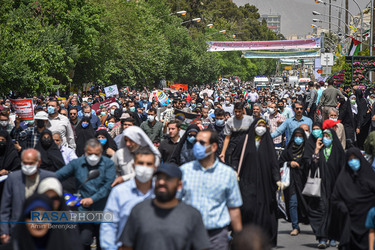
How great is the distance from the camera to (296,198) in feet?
33.9

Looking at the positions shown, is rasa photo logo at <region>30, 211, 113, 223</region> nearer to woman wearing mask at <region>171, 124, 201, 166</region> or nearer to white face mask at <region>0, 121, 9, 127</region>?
woman wearing mask at <region>171, 124, 201, 166</region>

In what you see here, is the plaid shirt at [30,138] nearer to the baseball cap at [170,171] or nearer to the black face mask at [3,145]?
the black face mask at [3,145]

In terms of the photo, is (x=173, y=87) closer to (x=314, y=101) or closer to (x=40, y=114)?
(x=314, y=101)

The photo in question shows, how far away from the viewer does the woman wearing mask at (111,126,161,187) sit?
7367mm

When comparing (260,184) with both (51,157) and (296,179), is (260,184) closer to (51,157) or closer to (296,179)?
(296,179)

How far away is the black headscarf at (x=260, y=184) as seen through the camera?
8.82m

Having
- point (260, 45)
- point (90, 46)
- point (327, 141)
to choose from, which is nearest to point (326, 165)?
point (327, 141)

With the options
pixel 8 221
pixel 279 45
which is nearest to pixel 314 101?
pixel 8 221

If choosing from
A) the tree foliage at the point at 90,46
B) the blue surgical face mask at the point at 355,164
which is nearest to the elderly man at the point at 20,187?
the blue surgical face mask at the point at 355,164

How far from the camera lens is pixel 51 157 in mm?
9008

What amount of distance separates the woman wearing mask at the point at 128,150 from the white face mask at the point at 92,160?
0.88ft

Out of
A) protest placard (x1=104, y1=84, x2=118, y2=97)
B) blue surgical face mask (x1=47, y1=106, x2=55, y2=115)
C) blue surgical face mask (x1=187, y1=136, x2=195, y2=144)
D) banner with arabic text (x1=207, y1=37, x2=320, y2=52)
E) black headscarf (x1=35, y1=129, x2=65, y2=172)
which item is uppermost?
banner with arabic text (x1=207, y1=37, x2=320, y2=52)

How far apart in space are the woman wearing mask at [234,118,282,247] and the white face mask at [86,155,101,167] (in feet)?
7.35

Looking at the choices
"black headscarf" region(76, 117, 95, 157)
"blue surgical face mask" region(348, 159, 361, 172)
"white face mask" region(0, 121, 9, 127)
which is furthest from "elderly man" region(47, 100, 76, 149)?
"blue surgical face mask" region(348, 159, 361, 172)
